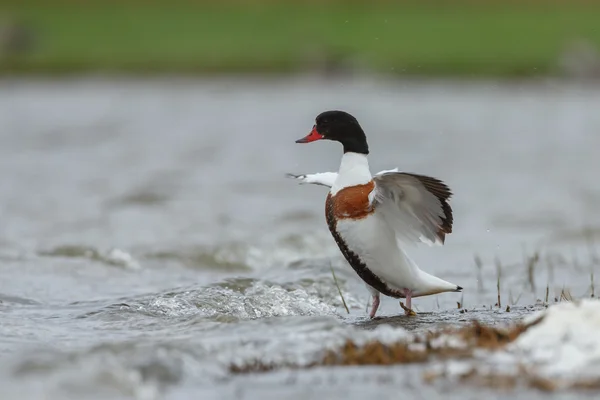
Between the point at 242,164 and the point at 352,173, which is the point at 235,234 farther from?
the point at 242,164

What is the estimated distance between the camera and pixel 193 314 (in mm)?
7230

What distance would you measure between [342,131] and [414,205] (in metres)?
0.65

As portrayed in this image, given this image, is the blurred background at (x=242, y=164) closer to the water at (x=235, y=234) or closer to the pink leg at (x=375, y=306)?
the water at (x=235, y=234)

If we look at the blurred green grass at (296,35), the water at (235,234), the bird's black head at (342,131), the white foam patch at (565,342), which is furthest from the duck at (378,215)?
the blurred green grass at (296,35)

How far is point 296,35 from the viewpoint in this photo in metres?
43.5

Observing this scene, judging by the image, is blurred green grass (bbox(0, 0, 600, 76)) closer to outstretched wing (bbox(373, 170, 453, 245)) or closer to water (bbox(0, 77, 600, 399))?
water (bbox(0, 77, 600, 399))

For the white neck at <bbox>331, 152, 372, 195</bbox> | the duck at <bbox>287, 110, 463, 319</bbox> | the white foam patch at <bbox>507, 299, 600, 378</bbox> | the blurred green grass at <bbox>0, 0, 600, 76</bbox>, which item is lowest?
the white foam patch at <bbox>507, 299, 600, 378</bbox>

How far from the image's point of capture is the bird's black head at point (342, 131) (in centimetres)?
695

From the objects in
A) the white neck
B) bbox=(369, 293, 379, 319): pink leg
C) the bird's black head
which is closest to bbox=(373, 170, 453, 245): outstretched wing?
the white neck

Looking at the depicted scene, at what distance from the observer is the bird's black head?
274 inches

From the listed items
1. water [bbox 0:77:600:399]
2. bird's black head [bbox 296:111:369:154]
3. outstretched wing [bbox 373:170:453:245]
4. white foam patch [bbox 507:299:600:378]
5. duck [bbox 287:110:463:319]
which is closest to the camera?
white foam patch [bbox 507:299:600:378]

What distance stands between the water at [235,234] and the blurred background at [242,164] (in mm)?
38

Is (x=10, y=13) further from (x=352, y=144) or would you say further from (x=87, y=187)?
(x=352, y=144)

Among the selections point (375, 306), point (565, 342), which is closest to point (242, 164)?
point (375, 306)
